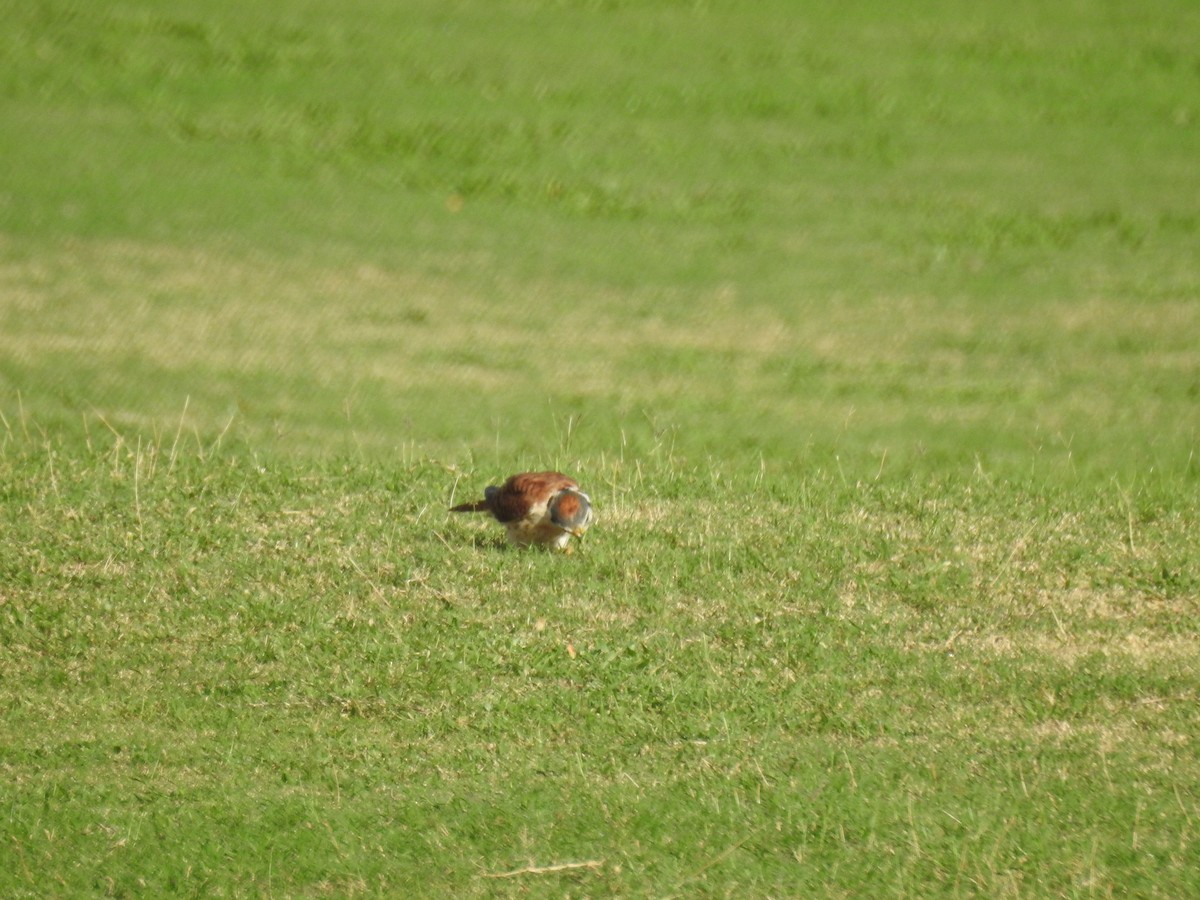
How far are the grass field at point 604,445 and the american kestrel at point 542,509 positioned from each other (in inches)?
3.4

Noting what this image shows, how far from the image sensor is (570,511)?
5156mm

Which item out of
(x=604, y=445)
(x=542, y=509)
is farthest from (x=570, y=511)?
(x=604, y=445)

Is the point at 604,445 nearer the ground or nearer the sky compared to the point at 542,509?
nearer the ground

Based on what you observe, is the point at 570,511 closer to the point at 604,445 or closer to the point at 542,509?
the point at 542,509

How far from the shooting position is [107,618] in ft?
15.9

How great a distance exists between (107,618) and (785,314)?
5.88m

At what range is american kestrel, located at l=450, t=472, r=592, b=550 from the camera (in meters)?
5.16

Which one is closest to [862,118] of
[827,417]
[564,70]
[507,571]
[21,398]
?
[564,70]

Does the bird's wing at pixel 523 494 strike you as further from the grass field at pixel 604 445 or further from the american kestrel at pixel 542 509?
the grass field at pixel 604 445

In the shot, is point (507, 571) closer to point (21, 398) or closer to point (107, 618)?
point (107, 618)

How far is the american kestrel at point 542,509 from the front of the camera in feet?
16.9

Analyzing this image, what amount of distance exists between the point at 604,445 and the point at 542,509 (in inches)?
83.4

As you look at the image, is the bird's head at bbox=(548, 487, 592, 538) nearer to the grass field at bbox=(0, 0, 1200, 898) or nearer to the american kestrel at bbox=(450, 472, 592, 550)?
the american kestrel at bbox=(450, 472, 592, 550)

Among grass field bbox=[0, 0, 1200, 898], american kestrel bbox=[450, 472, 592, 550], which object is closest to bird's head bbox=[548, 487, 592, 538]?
american kestrel bbox=[450, 472, 592, 550]
